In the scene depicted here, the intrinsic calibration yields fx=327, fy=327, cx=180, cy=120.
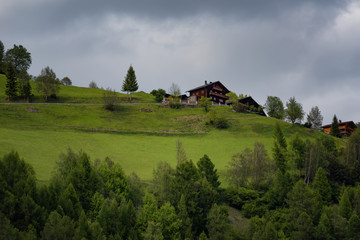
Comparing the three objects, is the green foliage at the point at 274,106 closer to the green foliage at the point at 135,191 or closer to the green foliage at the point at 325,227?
the green foliage at the point at 325,227

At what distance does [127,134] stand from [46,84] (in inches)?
1826

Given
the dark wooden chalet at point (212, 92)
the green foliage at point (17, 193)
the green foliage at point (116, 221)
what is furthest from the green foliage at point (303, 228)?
the dark wooden chalet at point (212, 92)

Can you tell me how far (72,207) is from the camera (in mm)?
42219

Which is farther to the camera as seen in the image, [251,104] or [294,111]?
[251,104]

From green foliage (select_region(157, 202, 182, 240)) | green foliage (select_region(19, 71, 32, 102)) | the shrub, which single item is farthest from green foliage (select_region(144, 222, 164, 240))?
green foliage (select_region(19, 71, 32, 102))

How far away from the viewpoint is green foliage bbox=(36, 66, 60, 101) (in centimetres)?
11872

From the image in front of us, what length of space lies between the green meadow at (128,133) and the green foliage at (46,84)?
387 inches

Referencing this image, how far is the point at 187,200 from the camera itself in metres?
53.9

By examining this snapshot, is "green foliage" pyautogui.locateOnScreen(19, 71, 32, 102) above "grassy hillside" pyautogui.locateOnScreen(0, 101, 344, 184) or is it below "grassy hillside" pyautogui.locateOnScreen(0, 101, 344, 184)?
above

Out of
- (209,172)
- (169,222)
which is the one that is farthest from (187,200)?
(209,172)

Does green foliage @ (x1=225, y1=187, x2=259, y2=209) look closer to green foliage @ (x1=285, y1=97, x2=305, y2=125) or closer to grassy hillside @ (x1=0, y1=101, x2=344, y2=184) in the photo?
grassy hillside @ (x1=0, y1=101, x2=344, y2=184)

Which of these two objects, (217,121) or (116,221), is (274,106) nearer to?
(217,121)

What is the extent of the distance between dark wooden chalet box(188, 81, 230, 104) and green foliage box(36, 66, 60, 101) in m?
55.1

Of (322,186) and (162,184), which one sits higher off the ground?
(162,184)
